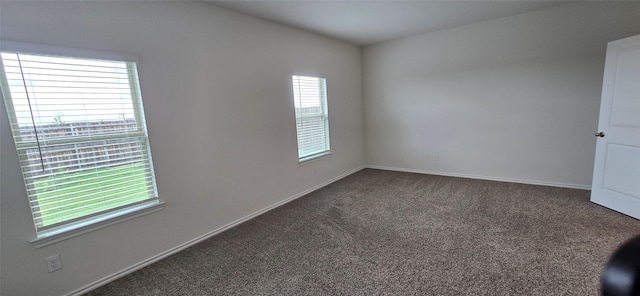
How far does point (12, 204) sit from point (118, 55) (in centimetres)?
123

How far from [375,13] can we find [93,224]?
355cm

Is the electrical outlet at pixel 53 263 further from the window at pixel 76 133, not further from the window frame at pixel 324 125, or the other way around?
the window frame at pixel 324 125

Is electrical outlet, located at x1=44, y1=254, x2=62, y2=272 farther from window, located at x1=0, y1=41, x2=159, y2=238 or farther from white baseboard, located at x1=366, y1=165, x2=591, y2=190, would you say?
white baseboard, located at x1=366, y1=165, x2=591, y2=190

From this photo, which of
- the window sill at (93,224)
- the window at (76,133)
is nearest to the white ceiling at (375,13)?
the window at (76,133)

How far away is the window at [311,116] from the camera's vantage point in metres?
3.79

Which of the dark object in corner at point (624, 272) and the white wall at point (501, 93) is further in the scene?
the white wall at point (501, 93)

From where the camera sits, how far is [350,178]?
4.68 meters

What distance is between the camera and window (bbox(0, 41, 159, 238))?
1693 millimetres

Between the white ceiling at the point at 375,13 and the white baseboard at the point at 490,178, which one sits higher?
the white ceiling at the point at 375,13

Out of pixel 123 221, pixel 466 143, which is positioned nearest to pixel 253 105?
pixel 123 221

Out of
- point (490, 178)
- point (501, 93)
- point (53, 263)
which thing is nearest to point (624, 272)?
point (53, 263)

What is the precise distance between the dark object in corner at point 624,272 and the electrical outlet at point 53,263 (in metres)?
2.87

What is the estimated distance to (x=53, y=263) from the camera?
5.98 feet

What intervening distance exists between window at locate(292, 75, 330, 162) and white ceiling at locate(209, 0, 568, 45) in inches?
31.0
